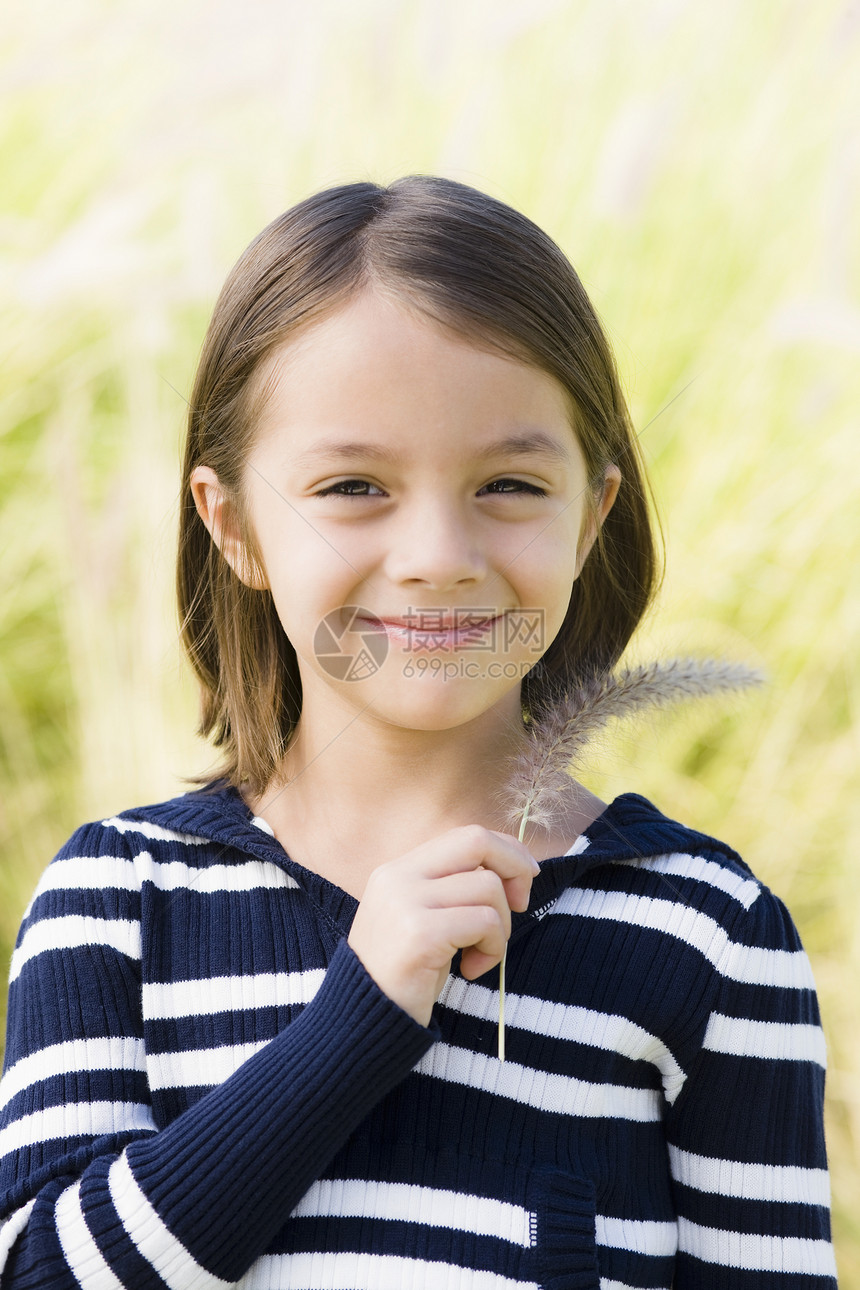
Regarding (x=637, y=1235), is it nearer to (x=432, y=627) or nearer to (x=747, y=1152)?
(x=747, y=1152)

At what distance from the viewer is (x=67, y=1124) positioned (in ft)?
3.06

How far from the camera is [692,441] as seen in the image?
6.74ft

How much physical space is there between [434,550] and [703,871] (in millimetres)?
380

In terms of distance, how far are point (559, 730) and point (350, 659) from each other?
19 cm

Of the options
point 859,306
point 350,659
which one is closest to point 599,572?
point 350,659

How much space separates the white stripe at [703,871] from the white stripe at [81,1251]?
1.64 feet

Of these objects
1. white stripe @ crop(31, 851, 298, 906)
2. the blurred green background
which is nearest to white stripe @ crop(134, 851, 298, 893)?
white stripe @ crop(31, 851, 298, 906)

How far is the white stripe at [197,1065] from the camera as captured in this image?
38.4 inches

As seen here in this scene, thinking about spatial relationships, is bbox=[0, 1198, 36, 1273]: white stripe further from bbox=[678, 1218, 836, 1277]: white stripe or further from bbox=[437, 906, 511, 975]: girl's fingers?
bbox=[678, 1218, 836, 1277]: white stripe

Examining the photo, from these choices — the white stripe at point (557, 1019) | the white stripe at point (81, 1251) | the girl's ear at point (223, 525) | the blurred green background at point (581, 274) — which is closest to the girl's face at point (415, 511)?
the girl's ear at point (223, 525)

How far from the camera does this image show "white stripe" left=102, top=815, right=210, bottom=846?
108cm

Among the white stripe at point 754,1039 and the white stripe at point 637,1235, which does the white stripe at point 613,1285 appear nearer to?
the white stripe at point 637,1235

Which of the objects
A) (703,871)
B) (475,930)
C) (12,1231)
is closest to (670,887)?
(703,871)

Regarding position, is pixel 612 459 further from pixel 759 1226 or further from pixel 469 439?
pixel 759 1226
